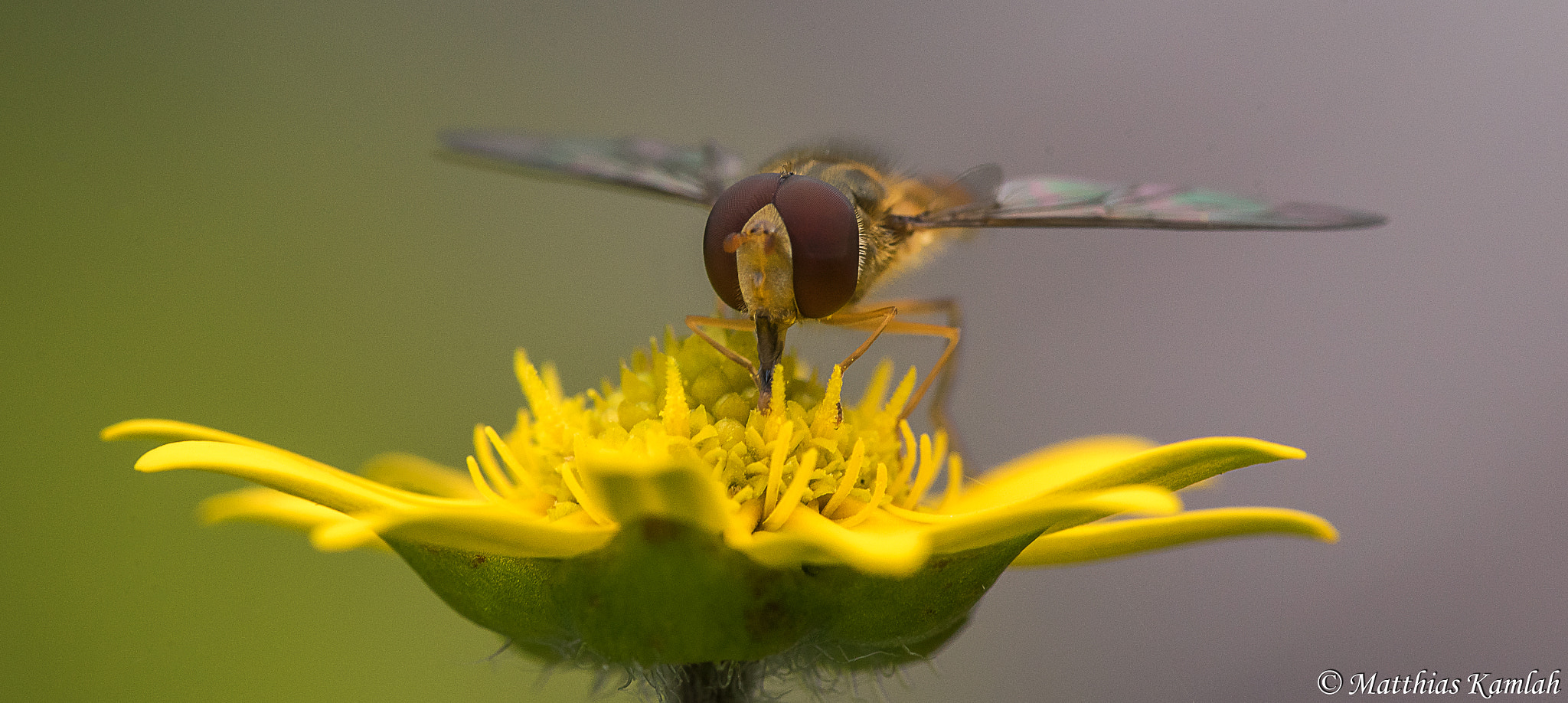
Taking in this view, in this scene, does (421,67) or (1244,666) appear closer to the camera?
(1244,666)

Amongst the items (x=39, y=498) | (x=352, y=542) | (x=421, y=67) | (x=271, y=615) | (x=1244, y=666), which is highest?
(x=421, y=67)

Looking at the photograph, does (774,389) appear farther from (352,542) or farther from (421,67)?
(421,67)

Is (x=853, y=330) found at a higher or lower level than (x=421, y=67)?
lower

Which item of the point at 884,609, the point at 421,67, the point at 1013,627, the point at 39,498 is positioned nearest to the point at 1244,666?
the point at 1013,627

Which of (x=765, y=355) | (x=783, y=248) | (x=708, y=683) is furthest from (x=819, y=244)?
(x=708, y=683)

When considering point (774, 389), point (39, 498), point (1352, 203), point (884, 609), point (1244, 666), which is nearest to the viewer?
point (884, 609)

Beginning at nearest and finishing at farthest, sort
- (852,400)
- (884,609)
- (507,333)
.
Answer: (884,609) → (852,400) → (507,333)

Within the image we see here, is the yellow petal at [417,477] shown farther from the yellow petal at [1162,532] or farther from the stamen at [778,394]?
the yellow petal at [1162,532]

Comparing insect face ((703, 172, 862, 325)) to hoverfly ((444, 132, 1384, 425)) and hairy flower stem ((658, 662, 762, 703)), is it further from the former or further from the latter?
hairy flower stem ((658, 662, 762, 703))

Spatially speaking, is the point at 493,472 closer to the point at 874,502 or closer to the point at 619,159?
the point at 874,502
